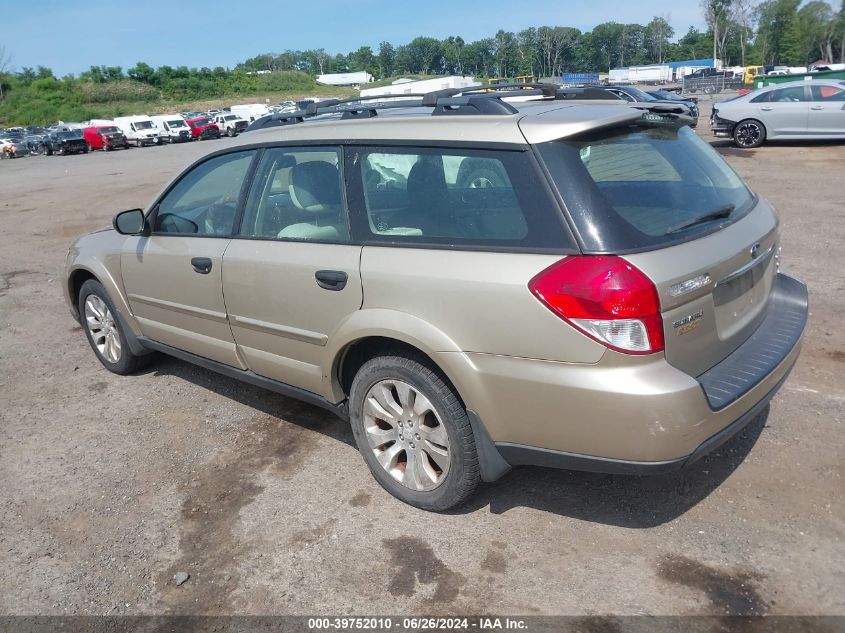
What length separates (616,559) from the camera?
116 inches

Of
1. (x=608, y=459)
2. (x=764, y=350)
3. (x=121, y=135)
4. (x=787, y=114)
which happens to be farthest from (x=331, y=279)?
(x=121, y=135)

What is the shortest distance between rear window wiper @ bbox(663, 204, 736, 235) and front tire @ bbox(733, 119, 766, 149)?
15451 millimetres

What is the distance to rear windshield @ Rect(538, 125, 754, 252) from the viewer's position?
272 cm

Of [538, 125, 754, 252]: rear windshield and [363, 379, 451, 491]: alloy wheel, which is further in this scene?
[363, 379, 451, 491]: alloy wheel

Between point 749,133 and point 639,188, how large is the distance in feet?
52.5

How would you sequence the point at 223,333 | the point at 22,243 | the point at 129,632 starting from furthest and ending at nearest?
the point at 22,243 < the point at 223,333 < the point at 129,632

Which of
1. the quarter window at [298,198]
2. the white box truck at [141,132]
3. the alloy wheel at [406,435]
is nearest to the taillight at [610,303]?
the alloy wheel at [406,435]

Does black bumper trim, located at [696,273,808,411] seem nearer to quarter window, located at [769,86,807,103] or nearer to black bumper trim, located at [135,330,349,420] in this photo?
black bumper trim, located at [135,330,349,420]

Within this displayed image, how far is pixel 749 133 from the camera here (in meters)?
16.9

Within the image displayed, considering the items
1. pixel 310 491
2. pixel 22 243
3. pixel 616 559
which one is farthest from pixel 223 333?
pixel 22 243

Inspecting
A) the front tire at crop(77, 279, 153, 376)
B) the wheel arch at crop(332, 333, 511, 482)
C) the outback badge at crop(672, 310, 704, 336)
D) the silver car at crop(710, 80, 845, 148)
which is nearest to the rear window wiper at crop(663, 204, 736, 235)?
the outback badge at crop(672, 310, 704, 336)

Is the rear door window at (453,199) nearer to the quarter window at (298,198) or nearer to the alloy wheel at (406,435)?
the quarter window at (298,198)

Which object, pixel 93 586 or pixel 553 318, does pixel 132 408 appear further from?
pixel 553 318

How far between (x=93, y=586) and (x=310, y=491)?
1068 millimetres
